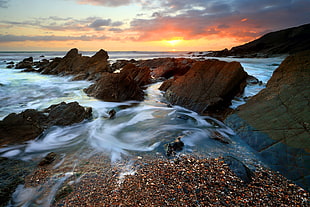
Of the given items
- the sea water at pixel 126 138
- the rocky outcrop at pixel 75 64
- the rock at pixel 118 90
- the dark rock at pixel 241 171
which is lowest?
the sea water at pixel 126 138

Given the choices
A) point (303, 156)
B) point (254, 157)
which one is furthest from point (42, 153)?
point (303, 156)

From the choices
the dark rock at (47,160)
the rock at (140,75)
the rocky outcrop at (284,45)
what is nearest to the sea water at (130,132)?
the dark rock at (47,160)

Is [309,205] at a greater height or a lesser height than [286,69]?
lesser

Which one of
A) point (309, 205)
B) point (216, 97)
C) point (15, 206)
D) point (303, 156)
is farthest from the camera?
point (216, 97)

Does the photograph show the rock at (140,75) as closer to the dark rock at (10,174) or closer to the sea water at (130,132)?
the sea water at (130,132)

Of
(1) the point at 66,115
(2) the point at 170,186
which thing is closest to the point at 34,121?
(1) the point at 66,115

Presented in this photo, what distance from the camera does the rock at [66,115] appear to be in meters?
5.53

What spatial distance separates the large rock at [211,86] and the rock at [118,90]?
2.63m

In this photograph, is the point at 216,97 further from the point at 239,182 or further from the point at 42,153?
the point at 42,153

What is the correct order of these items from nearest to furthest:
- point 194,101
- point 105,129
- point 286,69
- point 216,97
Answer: point 286,69 → point 105,129 → point 216,97 → point 194,101

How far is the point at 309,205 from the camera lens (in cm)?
238

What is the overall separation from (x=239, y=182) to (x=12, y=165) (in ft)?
14.6

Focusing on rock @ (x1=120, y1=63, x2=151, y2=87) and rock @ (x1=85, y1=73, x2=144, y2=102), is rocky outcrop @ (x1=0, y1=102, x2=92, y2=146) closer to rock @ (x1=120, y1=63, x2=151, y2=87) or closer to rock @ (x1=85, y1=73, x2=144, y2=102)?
rock @ (x1=85, y1=73, x2=144, y2=102)

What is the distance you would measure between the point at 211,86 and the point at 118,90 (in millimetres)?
4802
